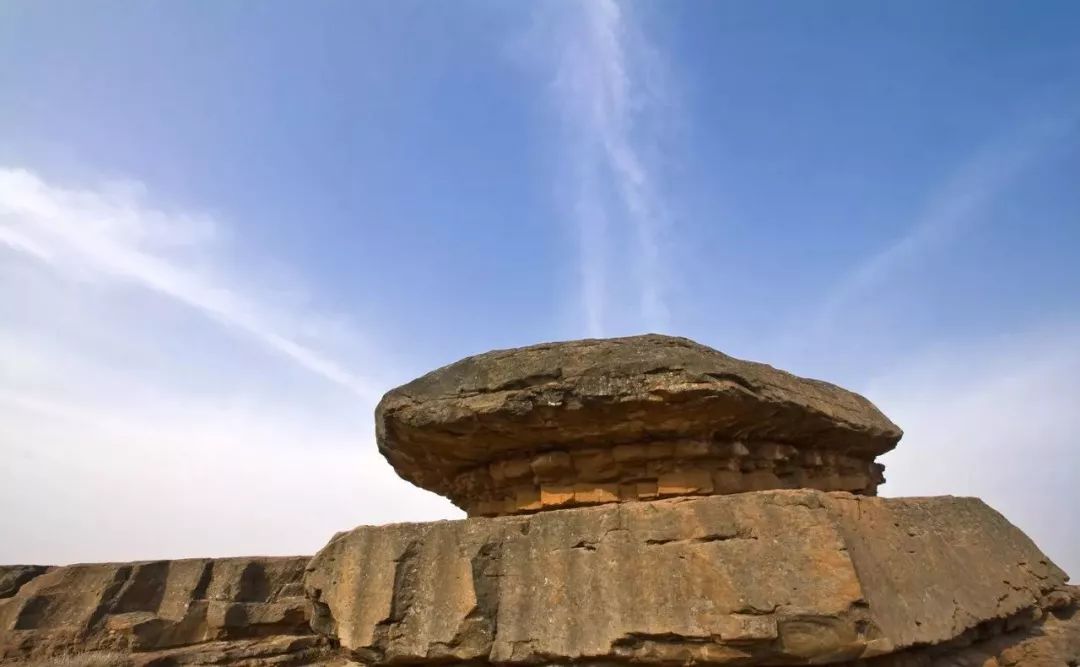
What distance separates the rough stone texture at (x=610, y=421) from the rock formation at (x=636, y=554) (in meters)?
0.02

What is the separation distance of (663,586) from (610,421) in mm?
1123

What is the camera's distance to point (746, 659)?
11.3 ft

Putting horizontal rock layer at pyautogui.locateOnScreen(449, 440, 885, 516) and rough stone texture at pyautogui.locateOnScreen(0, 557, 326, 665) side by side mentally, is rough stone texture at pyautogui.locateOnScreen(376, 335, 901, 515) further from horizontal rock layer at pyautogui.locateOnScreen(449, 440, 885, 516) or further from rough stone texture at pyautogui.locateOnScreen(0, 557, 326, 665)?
rough stone texture at pyautogui.locateOnScreen(0, 557, 326, 665)

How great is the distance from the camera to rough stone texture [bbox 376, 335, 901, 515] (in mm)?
4328

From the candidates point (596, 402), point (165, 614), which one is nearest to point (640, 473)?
point (596, 402)

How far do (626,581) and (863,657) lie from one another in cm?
127

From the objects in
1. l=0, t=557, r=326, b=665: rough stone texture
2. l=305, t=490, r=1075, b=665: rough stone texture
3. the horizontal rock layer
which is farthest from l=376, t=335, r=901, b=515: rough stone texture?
l=0, t=557, r=326, b=665: rough stone texture

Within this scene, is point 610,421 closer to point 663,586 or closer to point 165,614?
point 663,586

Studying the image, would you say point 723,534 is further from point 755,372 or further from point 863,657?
point 755,372

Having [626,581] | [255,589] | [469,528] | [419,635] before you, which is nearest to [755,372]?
[626,581]

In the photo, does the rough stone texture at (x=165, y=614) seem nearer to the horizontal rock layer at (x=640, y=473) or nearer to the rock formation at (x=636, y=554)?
the rock formation at (x=636, y=554)

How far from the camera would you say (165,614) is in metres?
6.01


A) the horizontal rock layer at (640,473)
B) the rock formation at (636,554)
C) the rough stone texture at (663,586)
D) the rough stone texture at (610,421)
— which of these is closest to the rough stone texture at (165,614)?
the rock formation at (636,554)

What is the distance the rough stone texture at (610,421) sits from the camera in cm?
433
